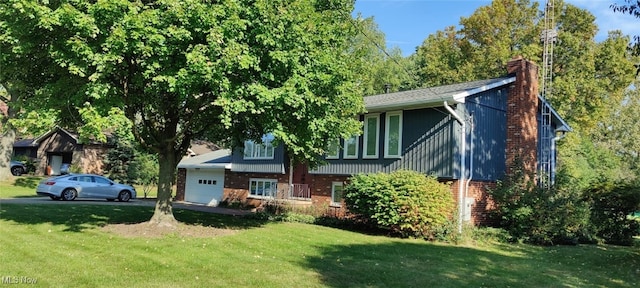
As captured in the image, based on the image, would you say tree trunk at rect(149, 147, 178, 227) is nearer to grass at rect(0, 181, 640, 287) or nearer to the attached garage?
grass at rect(0, 181, 640, 287)

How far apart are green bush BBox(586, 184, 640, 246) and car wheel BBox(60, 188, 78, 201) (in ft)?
73.8

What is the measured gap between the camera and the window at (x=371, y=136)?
17344mm

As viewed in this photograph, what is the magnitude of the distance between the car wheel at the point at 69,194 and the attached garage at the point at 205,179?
6.07 m

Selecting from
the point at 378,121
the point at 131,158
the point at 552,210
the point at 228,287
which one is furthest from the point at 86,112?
the point at 131,158

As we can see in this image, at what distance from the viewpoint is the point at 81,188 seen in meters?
22.9

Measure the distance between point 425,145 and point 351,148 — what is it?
11.3 feet

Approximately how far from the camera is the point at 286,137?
11.0 meters

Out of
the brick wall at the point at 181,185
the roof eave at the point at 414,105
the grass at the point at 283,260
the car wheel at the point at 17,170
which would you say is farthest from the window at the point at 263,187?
the car wheel at the point at 17,170

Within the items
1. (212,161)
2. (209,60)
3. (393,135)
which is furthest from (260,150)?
(209,60)

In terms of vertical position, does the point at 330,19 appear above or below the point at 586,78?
below

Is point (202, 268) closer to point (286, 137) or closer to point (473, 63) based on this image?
point (286, 137)

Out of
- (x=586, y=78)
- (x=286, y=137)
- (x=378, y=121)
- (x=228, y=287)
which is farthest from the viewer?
(x=586, y=78)

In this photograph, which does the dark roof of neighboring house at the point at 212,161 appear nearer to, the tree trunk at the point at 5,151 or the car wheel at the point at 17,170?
the tree trunk at the point at 5,151

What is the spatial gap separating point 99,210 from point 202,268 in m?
11.3
